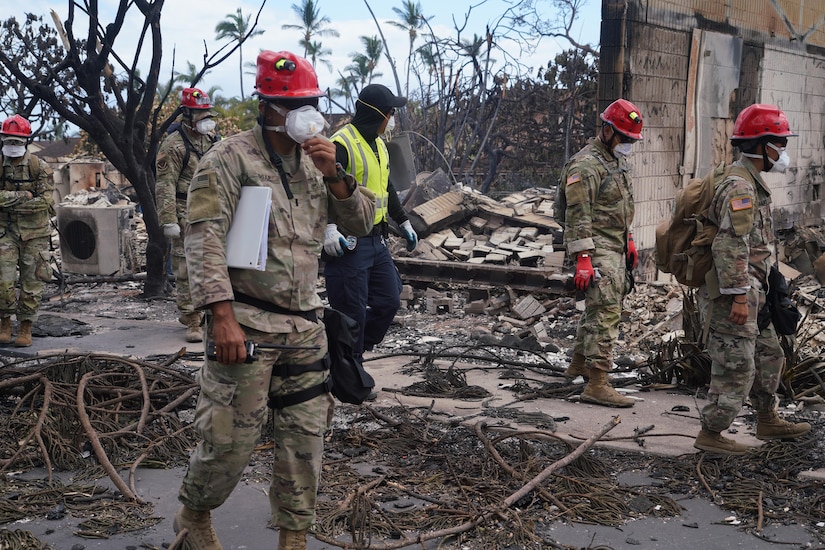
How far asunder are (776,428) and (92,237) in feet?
34.2

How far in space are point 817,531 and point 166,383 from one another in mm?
3985

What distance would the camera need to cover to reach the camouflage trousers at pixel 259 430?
3.33 meters

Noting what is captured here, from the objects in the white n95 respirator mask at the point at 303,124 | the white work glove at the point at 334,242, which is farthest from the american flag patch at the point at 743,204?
the white n95 respirator mask at the point at 303,124

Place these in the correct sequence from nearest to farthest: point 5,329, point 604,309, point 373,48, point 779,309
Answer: point 779,309 < point 604,309 < point 5,329 < point 373,48

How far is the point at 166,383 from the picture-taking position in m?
5.97

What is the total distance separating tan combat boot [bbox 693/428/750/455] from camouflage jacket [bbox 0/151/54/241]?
6.15m

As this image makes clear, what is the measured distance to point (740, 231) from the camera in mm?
4738

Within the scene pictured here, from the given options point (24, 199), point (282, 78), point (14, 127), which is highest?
point (14, 127)

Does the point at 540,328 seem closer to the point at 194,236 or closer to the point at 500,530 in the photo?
the point at 500,530

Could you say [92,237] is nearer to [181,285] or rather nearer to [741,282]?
[181,285]

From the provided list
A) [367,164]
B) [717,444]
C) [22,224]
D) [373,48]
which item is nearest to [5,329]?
[22,224]

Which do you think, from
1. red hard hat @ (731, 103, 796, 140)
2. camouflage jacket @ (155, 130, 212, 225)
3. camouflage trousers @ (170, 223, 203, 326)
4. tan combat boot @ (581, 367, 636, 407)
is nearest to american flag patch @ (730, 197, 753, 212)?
red hard hat @ (731, 103, 796, 140)

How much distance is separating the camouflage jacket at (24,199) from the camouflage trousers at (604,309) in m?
5.12

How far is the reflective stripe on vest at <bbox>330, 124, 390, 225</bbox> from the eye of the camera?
5840 mm
